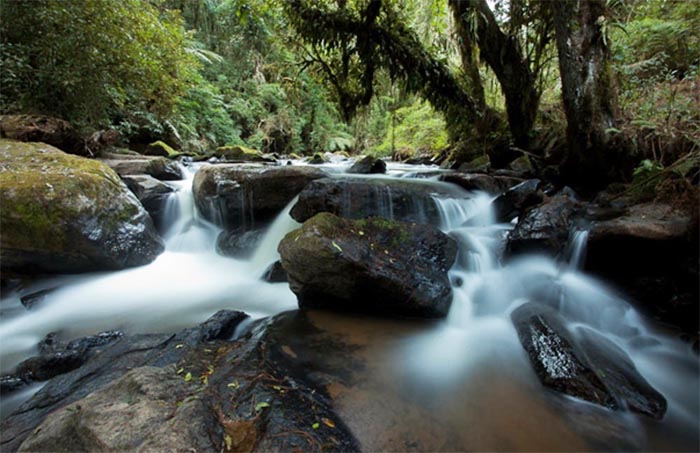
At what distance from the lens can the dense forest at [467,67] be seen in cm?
461

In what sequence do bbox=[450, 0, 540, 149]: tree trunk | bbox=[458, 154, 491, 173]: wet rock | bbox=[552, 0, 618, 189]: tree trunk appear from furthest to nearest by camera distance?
bbox=[458, 154, 491, 173]: wet rock
bbox=[450, 0, 540, 149]: tree trunk
bbox=[552, 0, 618, 189]: tree trunk

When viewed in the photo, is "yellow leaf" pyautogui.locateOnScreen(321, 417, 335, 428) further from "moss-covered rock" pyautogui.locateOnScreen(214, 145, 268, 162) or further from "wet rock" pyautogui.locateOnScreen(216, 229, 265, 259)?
"moss-covered rock" pyautogui.locateOnScreen(214, 145, 268, 162)

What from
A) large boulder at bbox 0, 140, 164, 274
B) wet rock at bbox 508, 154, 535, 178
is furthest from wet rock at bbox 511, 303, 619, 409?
large boulder at bbox 0, 140, 164, 274

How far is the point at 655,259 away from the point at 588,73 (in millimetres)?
3179

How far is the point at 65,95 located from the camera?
21.1 feet

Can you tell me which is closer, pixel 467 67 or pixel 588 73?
pixel 588 73

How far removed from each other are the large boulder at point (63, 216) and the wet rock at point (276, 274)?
1.99 meters

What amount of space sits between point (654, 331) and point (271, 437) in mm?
3558

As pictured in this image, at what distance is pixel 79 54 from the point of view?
5.71m

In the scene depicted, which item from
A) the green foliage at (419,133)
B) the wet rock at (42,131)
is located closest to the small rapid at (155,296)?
the wet rock at (42,131)

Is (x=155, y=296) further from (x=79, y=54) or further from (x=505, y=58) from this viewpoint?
(x=505, y=58)

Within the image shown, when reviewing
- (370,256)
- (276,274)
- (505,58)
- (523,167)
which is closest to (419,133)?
(505,58)

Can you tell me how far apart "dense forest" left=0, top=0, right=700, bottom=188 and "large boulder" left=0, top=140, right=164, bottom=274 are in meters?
2.35

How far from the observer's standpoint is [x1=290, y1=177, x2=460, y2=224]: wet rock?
15.8ft
